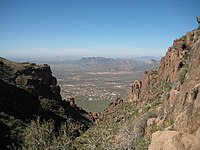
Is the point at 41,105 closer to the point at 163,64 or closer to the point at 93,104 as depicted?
the point at 163,64

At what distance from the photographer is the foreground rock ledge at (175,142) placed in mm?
13586

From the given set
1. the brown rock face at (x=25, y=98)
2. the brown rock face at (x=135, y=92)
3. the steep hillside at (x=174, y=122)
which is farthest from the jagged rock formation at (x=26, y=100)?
the steep hillside at (x=174, y=122)

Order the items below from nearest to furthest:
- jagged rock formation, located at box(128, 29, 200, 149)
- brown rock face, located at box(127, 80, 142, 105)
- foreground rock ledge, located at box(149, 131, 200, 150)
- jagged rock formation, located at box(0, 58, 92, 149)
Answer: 1. foreground rock ledge, located at box(149, 131, 200, 150)
2. jagged rock formation, located at box(128, 29, 200, 149)
3. jagged rock formation, located at box(0, 58, 92, 149)
4. brown rock face, located at box(127, 80, 142, 105)

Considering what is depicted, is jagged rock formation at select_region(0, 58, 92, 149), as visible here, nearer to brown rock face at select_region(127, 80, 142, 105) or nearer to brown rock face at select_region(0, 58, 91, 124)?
brown rock face at select_region(0, 58, 91, 124)

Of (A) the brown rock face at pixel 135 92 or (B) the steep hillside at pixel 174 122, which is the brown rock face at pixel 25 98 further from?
(B) the steep hillside at pixel 174 122

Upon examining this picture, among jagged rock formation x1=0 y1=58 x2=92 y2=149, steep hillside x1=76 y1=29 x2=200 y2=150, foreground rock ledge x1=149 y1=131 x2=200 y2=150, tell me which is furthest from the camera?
jagged rock formation x1=0 y1=58 x2=92 y2=149

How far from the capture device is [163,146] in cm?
1445

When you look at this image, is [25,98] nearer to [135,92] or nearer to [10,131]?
[10,131]

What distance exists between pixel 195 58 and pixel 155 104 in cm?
1288

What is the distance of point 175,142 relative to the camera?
13945mm

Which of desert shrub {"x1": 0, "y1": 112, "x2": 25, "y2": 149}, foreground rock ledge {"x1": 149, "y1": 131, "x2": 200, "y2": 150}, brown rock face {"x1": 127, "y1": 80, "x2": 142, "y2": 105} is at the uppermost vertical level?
foreground rock ledge {"x1": 149, "y1": 131, "x2": 200, "y2": 150}

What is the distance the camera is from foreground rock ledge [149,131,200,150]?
13.6m

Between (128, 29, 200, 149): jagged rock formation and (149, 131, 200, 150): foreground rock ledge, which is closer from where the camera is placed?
(149, 131, 200, 150): foreground rock ledge

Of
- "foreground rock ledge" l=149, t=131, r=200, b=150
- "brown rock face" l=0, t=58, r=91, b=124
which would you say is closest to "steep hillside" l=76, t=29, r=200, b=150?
"foreground rock ledge" l=149, t=131, r=200, b=150
